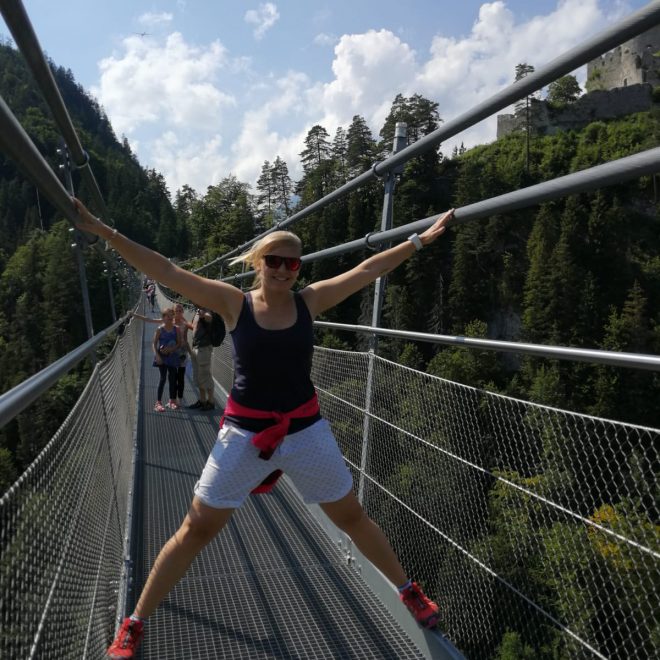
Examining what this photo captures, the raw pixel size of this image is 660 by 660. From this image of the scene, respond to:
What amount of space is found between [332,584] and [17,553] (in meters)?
1.96

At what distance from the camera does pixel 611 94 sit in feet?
214

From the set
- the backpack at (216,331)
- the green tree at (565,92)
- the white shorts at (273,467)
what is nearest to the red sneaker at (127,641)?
the white shorts at (273,467)

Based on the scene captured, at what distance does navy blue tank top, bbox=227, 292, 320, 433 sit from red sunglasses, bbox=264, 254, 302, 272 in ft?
0.55

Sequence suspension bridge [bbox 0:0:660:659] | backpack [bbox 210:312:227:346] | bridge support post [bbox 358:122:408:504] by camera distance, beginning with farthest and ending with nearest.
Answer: backpack [bbox 210:312:227:346]
bridge support post [bbox 358:122:408:504]
suspension bridge [bbox 0:0:660:659]

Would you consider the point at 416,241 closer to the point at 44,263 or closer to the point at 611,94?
the point at 44,263

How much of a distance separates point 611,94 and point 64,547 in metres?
74.8

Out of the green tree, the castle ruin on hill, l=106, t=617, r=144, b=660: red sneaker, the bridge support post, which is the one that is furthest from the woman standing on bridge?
the green tree

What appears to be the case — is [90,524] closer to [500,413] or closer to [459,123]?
[500,413]

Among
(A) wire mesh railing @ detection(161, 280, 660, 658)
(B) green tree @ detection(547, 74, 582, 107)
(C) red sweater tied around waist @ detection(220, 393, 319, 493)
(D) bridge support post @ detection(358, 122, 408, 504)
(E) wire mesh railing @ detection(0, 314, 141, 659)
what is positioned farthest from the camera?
(B) green tree @ detection(547, 74, 582, 107)

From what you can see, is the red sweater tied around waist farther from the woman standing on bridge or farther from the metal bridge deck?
the metal bridge deck

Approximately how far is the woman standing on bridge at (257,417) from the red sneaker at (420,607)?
1.21ft

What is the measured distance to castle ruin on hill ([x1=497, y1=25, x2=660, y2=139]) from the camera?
62844 mm

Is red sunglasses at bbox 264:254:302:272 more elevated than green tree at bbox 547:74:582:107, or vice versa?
green tree at bbox 547:74:582:107

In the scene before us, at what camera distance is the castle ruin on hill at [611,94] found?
6284 cm
